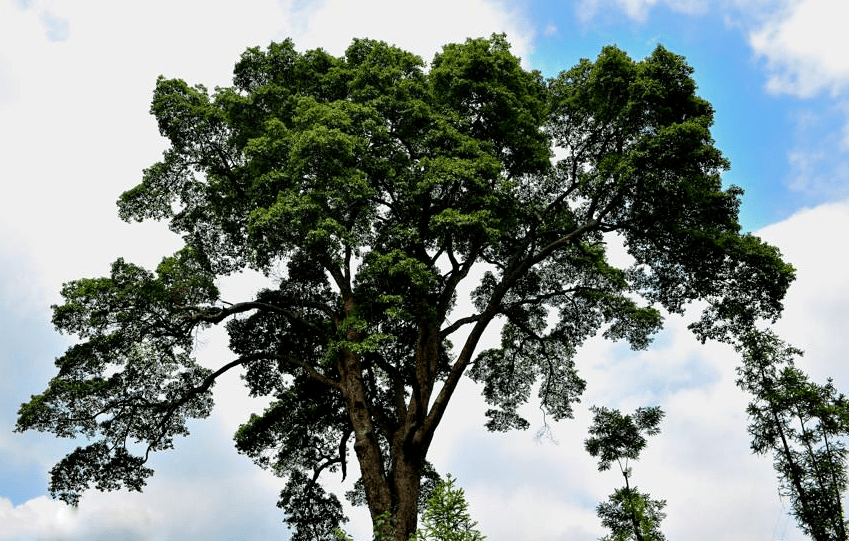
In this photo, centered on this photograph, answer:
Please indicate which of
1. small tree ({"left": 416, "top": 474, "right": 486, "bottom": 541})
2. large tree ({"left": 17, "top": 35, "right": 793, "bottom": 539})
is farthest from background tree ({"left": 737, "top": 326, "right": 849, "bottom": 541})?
small tree ({"left": 416, "top": 474, "right": 486, "bottom": 541})

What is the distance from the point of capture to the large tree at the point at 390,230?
15.6 metres

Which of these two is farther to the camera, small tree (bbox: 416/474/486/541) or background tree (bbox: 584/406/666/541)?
background tree (bbox: 584/406/666/541)

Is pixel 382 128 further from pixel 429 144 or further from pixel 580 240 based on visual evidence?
pixel 580 240

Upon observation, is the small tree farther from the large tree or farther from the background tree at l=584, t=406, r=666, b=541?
the background tree at l=584, t=406, r=666, b=541

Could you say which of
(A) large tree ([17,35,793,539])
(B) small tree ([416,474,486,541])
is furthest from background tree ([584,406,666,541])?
(B) small tree ([416,474,486,541])

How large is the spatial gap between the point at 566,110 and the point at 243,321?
11.5m

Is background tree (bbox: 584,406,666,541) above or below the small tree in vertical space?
above

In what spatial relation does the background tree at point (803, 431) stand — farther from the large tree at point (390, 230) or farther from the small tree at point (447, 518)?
the small tree at point (447, 518)

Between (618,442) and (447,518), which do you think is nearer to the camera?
(447,518)

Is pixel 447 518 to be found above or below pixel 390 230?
below

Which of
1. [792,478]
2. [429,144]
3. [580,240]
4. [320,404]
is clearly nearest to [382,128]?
[429,144]

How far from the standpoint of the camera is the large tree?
15625 mm

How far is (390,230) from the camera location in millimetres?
16641

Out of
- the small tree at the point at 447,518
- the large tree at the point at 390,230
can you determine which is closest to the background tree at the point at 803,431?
the large tree at the point at 390,230
